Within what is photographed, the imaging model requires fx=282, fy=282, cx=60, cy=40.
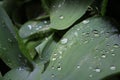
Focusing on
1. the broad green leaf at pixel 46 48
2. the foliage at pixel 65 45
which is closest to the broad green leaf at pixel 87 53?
the foliage at pixel 65 45

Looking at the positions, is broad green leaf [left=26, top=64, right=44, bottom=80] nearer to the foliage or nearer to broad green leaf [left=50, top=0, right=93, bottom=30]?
the foliage

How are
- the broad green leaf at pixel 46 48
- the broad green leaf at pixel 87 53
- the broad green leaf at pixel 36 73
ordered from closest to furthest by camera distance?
the broad green leaf at pixel 87 53 < the broad green leaf at pixel 36 73 < the broad green leaf at pixel 46 48

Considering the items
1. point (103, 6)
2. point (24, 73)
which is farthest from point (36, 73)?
point (103, 6)

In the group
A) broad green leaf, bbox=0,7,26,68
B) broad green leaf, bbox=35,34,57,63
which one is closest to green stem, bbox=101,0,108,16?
broad green leaf, bbox=35,34,57,63

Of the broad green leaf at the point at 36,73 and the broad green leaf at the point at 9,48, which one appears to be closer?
the broad green leaf at the point at 36,73

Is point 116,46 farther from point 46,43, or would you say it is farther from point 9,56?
point 9,56

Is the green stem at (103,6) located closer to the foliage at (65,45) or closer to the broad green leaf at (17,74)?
the foliage at (65,45)

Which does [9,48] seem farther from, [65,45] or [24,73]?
[65,45]
